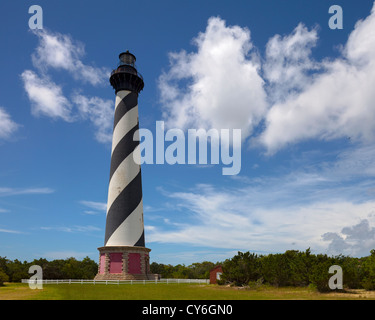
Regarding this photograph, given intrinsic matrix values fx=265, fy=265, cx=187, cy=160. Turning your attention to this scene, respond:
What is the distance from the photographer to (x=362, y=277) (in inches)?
848

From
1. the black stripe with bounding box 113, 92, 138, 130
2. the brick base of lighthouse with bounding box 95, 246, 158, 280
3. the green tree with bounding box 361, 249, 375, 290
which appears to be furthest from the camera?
the black stripe with bounding box 113, 92, 138, 130

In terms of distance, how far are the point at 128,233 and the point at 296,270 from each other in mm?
18856

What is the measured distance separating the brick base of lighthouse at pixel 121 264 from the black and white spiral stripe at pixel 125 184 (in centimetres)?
84

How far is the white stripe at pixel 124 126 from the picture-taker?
116ft

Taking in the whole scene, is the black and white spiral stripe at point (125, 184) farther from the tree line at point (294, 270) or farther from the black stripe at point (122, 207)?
the tree line at point (294, 270)

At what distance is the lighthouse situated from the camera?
1213 inches

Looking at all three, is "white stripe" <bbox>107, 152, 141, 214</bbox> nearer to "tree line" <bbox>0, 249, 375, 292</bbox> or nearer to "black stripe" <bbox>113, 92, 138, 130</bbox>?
"black stripe" <bbox>113, 92, 138, 130</bbox>

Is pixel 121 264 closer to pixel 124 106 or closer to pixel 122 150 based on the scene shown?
pixel 122 150

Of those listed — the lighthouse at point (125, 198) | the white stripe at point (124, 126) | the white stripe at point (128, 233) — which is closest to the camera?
the lighthouse at point (125, 198)

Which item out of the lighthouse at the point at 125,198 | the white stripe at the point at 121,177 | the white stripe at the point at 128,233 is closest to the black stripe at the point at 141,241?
the lighthouse at the point at 125,198

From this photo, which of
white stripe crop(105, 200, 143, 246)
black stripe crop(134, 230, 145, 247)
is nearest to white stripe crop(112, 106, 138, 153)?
white stripe crop(105, 200, 143, 246)
